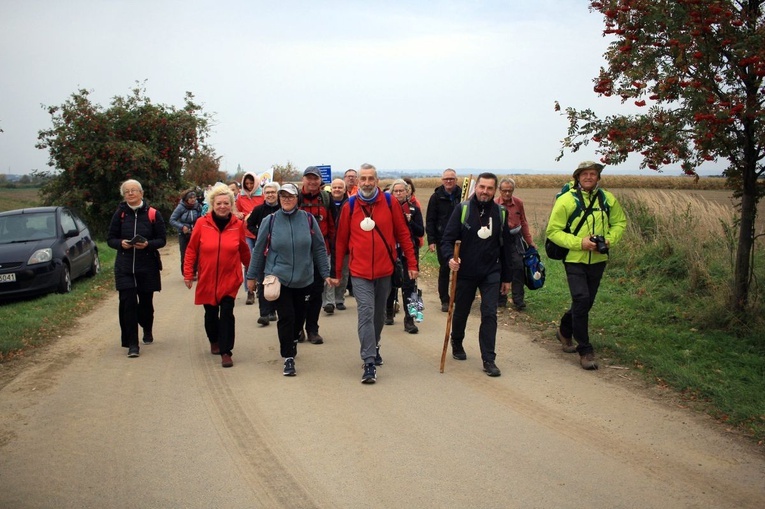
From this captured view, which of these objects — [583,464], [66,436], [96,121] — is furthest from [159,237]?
[96,121]

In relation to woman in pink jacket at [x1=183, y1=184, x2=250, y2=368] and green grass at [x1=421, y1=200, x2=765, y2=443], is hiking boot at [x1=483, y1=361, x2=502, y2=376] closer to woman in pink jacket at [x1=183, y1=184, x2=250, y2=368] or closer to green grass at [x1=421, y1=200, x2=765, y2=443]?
green grass at [x1=421, y1=200, x2=765, y2=443]

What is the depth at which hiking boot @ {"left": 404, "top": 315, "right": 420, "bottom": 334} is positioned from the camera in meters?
9.52

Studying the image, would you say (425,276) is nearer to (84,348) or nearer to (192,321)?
(192,321)

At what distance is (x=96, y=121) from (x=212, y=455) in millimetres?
22333

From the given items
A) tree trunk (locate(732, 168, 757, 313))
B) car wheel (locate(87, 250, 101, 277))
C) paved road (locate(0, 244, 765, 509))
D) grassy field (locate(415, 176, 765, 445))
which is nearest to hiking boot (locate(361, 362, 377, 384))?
paved road (locate(0, 244, 765, 509))

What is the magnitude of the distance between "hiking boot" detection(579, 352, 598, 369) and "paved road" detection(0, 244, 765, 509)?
130 mm

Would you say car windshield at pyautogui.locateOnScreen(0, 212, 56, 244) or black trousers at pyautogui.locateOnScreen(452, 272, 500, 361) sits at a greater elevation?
car windshield at pyautogui.locateOnScreen(0, 212, 56, 244)

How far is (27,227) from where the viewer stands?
13594 millimetres

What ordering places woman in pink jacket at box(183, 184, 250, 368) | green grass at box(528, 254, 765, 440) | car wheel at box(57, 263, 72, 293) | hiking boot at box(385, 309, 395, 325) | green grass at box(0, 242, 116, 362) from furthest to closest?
1. car wheel at box(57, 263, 72, 293)
2. hiking boot at box(385, 309, 395, 325)
3. green grass at box(0, 242, 116, 362)
4. woman in pink jacket at box(183, 184, 250, 368)
5. green grass at box(528, 254, 765, 440)

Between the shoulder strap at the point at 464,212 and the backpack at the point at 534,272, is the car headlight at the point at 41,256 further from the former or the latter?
the backpack at the point at 534,272

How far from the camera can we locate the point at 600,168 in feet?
25.2

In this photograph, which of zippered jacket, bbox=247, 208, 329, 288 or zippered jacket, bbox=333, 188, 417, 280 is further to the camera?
zippered jacket, bbox=247, 208, 329, 288

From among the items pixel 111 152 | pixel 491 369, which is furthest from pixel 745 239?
pixel 111 152

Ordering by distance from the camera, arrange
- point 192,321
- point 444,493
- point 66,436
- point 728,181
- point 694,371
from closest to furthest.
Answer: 1. point 444,493
2. point 66,436
3. point 694,371
4. point 728,181
5. point 192,321
